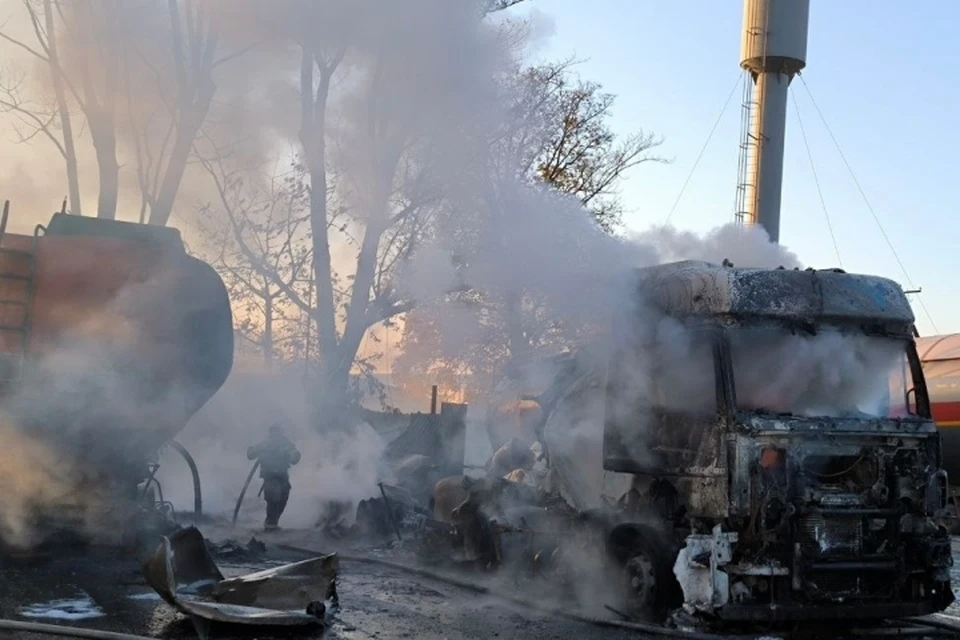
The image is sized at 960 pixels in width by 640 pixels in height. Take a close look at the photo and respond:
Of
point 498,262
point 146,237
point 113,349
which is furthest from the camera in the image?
point 498,262

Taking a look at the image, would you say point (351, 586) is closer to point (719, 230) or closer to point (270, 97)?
point (719, 230)

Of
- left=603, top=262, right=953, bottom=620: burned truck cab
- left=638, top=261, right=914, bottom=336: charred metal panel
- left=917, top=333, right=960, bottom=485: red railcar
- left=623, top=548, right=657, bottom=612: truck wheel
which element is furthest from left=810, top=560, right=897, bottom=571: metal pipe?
left=917, top=333, right=960, bottom=485: red railcar

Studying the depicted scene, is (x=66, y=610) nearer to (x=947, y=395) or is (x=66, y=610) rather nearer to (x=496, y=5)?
(x=496, y=5)

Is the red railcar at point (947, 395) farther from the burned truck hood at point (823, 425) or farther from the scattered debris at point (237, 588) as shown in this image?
the scattered debris at point (237, 588)

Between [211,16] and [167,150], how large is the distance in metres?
3.34

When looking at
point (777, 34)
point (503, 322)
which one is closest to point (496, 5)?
point (503, 322)

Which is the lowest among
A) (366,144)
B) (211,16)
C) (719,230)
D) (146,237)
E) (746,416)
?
(746,416)

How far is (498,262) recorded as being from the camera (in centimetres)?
1054

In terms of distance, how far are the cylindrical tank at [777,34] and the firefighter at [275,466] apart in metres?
19.1

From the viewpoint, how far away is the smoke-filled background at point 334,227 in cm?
949

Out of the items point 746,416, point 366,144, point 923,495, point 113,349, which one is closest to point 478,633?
point 746,416

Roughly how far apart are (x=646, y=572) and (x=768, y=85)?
22.7 m

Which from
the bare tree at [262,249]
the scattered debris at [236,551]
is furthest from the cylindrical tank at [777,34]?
the scattered debris at [236,551]

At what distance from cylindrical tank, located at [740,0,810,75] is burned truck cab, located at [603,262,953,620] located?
825 inches
